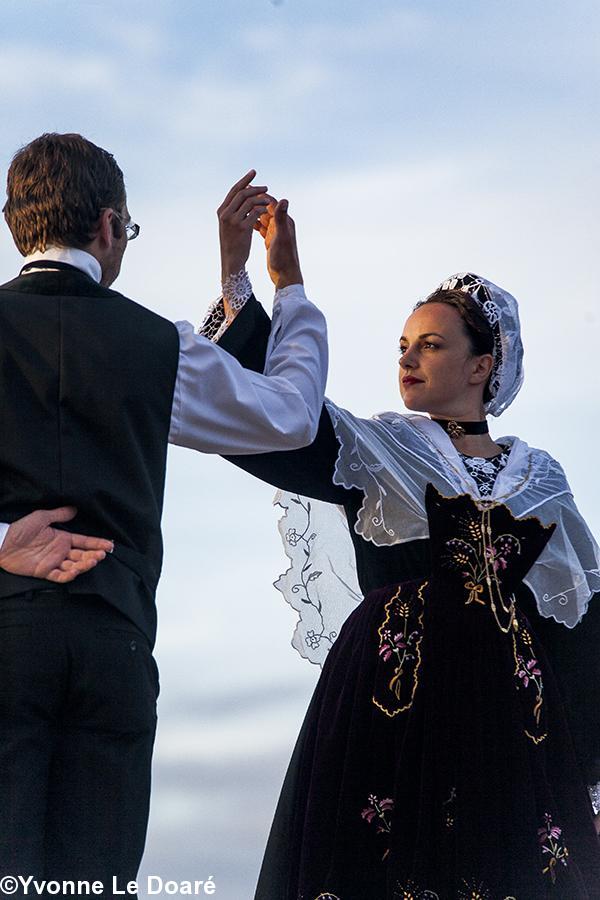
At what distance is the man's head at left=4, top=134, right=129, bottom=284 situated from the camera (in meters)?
2.89

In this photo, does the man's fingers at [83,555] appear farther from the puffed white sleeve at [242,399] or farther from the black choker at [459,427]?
the black choker at [459,427]

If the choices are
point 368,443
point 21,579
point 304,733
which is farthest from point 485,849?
point 21,579

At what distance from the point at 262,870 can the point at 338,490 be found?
3.04 ft

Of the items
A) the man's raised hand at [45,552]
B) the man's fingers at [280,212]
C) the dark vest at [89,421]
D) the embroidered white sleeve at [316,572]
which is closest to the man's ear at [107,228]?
the dark vest at [89,421]

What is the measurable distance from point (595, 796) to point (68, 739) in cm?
157

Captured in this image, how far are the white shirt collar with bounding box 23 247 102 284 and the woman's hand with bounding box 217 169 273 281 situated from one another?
0.70m

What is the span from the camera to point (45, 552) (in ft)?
8.57

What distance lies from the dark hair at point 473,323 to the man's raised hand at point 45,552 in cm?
162

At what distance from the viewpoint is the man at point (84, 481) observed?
2.59 metres

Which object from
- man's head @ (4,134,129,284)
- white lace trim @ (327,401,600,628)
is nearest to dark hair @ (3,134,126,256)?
man's head @ (4,134,129,284)

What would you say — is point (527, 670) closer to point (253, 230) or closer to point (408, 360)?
point (408, 360)

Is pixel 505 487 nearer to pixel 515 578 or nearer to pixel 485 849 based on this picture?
pixel 515 578

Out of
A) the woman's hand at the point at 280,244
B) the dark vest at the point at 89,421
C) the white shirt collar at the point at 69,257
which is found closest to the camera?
the dark vest at the point at 89,421

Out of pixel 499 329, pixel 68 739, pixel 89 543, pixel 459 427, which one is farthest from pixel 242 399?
pixel 499 329
